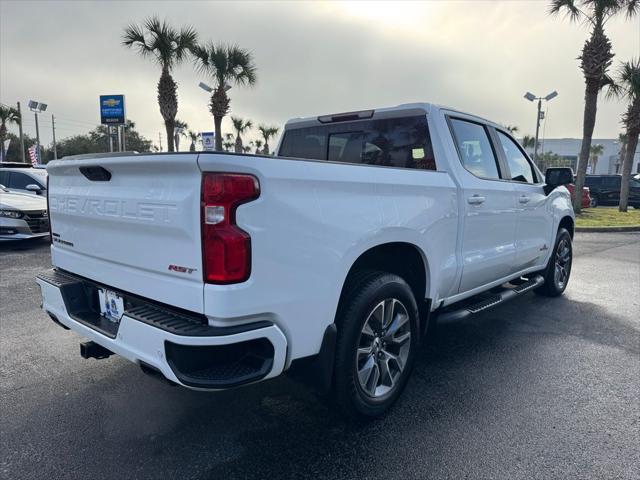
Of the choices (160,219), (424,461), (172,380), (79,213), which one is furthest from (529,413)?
(79,213)

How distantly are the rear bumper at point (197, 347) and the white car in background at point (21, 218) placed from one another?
24.5 feet

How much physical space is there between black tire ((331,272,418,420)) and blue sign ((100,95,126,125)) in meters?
24.0

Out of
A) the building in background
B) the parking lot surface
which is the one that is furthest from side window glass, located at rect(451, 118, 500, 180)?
the building in background

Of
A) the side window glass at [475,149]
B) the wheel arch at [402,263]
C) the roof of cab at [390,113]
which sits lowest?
the wheel arch at [402,263]

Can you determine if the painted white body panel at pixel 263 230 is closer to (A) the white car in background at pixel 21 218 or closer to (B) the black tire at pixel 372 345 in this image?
(B) the black tire at pixel 372 345

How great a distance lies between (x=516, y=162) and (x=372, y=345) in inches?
110

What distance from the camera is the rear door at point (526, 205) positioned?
429 cm

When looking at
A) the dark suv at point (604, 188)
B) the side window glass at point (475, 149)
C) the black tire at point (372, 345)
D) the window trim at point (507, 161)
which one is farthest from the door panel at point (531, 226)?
the dark suv at point (604, 188)

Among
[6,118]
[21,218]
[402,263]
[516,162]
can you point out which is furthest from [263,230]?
[6,118]

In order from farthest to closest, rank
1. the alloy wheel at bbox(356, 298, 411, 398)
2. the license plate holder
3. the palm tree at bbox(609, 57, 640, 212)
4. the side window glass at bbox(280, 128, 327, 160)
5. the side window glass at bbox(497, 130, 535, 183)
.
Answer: the palm tree at bbox(609, 57, 640, 212) → the side window glass at bbox(497, 130, 535, 183) → the side window glass at bbox(280, 128, 327, 160) → the alloy wheel at bbox(356, 298, 411, 398) → the license plate holder

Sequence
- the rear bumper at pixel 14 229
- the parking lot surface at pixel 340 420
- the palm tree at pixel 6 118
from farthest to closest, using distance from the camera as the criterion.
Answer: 1. the palm tree at pixel 6 118
2. the rear bumper at pixel 14 229
3. the parking lot surface at pixel 340 420

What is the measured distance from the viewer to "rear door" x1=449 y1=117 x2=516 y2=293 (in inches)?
137

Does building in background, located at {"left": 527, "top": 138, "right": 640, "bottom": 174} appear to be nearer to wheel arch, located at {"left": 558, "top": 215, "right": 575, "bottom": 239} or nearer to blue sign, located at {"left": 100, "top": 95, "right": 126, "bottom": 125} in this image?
blue sign, located at {"left": 100, "top": 95, "right": 126, "bottom": 125}

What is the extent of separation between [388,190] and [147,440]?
1966mm
